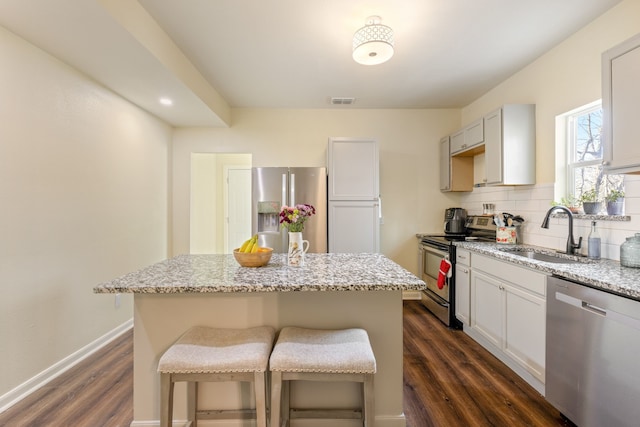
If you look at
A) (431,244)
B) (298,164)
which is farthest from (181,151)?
(431,244)

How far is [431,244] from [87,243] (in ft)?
11.4

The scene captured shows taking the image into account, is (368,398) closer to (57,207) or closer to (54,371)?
(54,371)

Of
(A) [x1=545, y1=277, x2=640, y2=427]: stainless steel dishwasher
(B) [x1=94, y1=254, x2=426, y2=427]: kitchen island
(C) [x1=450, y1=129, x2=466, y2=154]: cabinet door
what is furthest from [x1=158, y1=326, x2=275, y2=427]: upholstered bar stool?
(C) [x1=450, y1=129, x2=466, y2=154]: cabinet door

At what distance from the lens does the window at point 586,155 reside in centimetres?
225

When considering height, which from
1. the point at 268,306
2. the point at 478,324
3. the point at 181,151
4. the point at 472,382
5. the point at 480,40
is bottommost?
the point at 472,382

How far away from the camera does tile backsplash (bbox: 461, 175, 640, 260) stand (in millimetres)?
1942

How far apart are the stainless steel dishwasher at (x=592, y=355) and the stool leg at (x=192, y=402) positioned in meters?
2.05

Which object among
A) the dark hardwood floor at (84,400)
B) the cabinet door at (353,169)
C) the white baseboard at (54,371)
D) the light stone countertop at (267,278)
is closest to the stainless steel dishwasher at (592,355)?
the light stone countertop at (267,278)

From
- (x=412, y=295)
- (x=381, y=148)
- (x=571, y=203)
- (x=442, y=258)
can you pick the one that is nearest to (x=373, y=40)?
(x=571, y=203)

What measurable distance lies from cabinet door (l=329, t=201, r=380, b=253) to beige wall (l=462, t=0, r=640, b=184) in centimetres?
172

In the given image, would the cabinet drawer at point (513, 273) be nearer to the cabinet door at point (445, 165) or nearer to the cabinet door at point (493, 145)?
the cabinet door at point (493, 145)

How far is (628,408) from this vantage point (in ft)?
4.35

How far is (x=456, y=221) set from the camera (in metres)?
3.74

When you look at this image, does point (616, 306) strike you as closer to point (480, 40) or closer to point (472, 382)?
point (472, 382)
